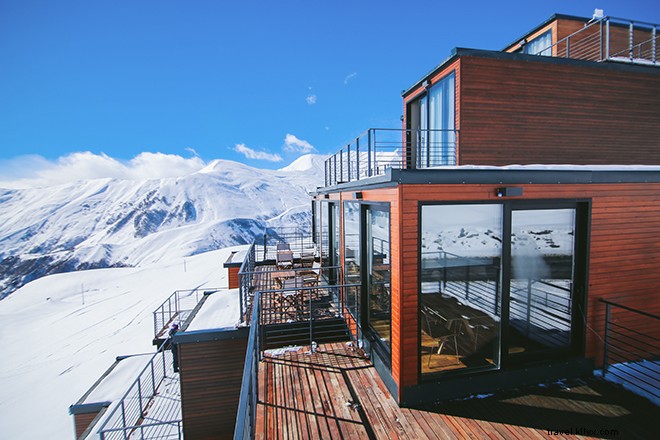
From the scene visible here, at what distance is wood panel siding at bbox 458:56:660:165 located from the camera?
7.64 meters

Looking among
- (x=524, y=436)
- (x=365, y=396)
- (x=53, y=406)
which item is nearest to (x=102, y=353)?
(x=53, y=406)

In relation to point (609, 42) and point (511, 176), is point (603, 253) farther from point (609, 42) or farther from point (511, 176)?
point (609, 42)

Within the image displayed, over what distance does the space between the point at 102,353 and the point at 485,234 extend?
28627 millimetres

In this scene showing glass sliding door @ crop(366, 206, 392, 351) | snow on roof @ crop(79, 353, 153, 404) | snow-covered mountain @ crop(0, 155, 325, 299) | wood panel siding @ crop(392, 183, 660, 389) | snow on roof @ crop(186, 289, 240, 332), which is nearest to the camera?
wood panel siding @ crop(392, 183, 660, 389)

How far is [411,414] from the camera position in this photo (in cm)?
417

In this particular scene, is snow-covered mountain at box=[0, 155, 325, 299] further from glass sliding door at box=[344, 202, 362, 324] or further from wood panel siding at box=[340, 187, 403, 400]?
wood panel siding at box=[340, 187, 403, 400]

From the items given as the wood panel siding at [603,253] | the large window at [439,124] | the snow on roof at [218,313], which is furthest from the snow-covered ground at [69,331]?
the large window at [439,124]

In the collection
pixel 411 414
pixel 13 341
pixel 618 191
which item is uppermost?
pixel 618 191

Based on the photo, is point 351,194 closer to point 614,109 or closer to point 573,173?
point 573,173

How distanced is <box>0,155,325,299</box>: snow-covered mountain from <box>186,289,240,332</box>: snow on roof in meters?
56.9

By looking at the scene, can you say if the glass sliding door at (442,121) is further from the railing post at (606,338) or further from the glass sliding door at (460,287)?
the railing post at (606,338)

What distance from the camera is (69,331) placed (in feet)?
99.3

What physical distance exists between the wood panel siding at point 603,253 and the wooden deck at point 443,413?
517 mm

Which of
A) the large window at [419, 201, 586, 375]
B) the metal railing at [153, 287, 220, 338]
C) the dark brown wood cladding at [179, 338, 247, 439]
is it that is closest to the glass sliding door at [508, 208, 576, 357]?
the large window at [419, 201, 586, 375]
